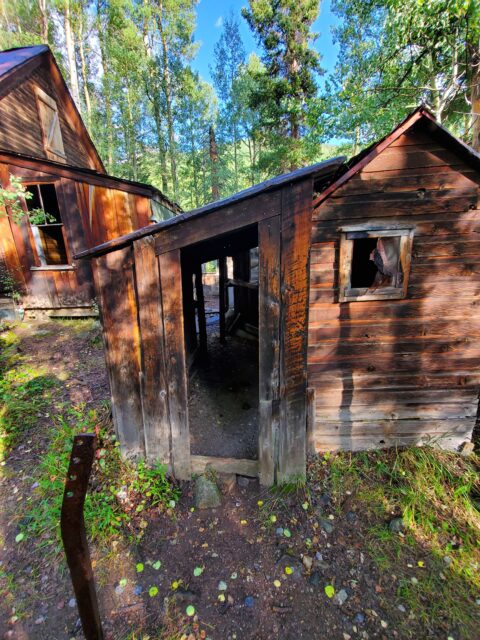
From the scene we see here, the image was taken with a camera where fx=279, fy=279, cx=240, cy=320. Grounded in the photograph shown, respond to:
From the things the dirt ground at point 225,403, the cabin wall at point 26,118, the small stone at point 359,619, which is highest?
the cabin wall at point 26,118

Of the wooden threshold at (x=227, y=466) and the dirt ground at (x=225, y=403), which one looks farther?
the dirt ground at (x=225, y=403)

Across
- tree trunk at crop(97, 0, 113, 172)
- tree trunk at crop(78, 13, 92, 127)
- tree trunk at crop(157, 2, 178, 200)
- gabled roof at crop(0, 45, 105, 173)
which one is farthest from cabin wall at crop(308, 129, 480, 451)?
tree trunk at crop(78, 13, 92, 127)

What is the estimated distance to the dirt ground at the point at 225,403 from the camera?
3820 mm

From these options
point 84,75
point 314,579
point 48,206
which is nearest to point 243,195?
point 314,579

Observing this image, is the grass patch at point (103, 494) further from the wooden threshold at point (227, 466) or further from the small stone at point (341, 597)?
the small stone at point (341, 597)

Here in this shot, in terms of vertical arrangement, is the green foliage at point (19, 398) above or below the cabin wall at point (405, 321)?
below

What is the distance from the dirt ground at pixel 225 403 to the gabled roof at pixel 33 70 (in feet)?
29.2

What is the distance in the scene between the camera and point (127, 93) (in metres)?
17.0

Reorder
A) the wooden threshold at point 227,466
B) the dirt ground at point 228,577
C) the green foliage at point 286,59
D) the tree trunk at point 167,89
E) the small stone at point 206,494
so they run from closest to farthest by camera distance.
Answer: the dirt ground at point 228,577 → the small stone at point 206,494 → the wooden threshold at point 227,466 → the green foliage at point 286,59 → the tree trunk at point 167,89

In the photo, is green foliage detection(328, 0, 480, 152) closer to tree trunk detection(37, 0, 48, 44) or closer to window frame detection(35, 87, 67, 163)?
window frame detection(35, 87, 67, 163)

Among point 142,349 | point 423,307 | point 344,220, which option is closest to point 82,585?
point 142,349

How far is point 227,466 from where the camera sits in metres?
3.23

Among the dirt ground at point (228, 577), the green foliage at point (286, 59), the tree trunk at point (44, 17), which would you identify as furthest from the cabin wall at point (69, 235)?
the tree trunk at point (44, 17)

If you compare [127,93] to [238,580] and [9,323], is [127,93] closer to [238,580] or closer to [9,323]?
[9,323]
